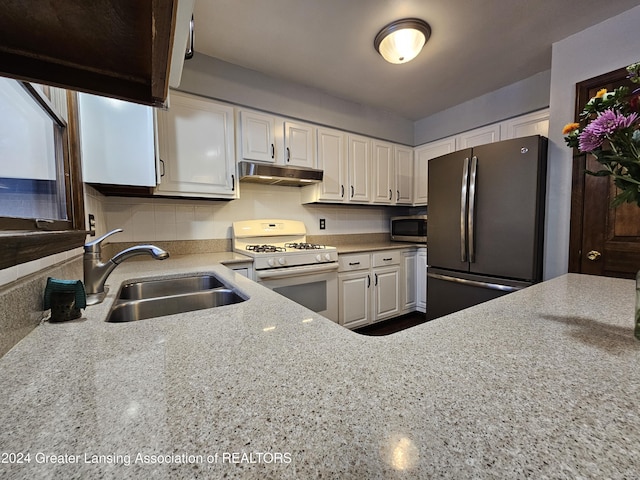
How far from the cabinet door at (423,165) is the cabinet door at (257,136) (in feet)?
6.28

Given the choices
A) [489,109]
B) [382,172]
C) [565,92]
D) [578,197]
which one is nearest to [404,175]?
[382,172]

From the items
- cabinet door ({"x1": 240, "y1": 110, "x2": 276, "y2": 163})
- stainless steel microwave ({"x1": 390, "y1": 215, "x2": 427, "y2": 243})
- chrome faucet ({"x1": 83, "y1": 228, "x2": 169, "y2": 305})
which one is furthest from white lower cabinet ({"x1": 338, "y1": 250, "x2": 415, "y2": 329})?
chrome faucet ({"x1": 83, "y1": 228, "x2": 169, "y2": 305})

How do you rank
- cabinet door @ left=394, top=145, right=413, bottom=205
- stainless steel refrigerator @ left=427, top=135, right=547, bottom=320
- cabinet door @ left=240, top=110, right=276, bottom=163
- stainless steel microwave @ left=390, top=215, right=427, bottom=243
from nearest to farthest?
stainless steel refrigerator @ left=427, top=135, right=547, bottom=320 < cabinet door @ left=240, top=110, right=276, bottom=163 < stainless steel microwave @ left=390, top=215, right=427, bottom=243 < cabinet door @ left=394, top=145, right=413, bottom=205

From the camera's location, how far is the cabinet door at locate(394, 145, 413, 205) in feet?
10.7

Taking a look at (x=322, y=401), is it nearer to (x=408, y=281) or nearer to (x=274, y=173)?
(x=274, y=173)

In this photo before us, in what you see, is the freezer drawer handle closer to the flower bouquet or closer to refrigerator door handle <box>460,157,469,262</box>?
refrigerator door handle <box>460,157,469,262</box>

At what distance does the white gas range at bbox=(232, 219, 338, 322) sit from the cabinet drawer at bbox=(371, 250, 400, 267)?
54 cm

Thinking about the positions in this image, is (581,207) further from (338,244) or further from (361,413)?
(361,413)

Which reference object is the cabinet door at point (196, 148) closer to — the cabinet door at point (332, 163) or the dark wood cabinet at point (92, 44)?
the cabinet door at point (332, 163)

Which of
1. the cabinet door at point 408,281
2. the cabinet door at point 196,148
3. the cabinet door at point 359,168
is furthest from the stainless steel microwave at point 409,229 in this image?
the cabinet door at point 196,148

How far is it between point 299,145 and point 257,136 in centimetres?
42

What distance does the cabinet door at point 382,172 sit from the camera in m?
3.07

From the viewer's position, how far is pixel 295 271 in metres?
2.14

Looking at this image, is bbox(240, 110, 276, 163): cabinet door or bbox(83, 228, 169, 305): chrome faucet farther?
bbox(240, 110, 276, 163): cabinet door
